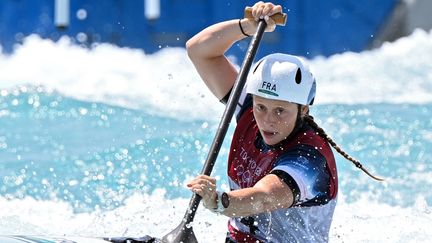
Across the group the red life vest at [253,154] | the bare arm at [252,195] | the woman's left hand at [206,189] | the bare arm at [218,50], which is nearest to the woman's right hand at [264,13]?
the bare arm at [218,50]

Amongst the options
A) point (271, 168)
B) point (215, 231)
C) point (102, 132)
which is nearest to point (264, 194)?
point (271, 168)

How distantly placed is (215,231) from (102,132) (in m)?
3.07

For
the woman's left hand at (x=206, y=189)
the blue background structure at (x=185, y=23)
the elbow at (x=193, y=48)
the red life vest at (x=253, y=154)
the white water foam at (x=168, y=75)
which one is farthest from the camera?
the blue background structure at (x=185, y=23)

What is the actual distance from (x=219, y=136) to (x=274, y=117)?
0.35m

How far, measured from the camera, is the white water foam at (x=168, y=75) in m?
9.42

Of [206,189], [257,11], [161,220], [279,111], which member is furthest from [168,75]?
[206,189]

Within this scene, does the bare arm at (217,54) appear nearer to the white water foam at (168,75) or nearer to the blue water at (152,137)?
the blue water at (152,137)

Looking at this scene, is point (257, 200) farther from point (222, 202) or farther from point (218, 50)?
point (218, 50)

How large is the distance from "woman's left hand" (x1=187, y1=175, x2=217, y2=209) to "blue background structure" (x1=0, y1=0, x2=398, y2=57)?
22.4 feet

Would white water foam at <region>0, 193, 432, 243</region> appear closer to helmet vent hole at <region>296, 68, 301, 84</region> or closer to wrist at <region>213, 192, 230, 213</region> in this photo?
helmet vent hole at <region>296, 68, 301, 84</region>

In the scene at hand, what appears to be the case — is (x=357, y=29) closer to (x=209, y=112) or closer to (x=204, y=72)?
(x=209, y=112)

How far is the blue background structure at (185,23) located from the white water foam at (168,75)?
116 millimetres

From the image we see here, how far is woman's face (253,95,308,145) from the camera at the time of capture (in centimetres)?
369

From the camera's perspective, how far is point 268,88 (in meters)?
3.69
